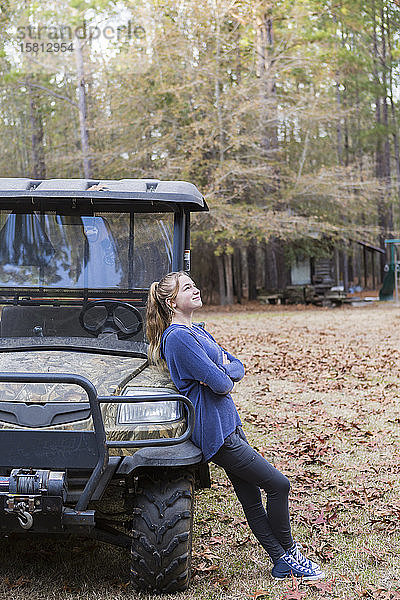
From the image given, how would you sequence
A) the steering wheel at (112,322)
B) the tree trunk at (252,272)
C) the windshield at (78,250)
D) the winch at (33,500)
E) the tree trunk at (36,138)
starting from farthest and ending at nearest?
the tree trunk at (252,272)
the tree trunk at (36,138)
the windshield at (78,250)
the steering wheel at (112,322)
the winch at (33,500)

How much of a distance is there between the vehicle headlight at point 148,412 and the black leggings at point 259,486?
313 mm

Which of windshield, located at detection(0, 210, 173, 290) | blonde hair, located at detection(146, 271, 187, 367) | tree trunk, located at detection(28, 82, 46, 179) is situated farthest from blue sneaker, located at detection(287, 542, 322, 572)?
tree trunk, located at detection(28, 82, 46, 179)

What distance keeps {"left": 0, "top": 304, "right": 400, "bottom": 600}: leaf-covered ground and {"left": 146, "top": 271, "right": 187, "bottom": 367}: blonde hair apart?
1.20m

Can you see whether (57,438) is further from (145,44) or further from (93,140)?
(93,140)

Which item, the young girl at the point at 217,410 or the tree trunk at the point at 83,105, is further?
the tree trunk at the point at 83,105

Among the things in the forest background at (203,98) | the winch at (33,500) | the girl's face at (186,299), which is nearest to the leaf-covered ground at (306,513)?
the winch at (33,500)

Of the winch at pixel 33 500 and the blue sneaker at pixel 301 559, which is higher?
the winch at pixel 33 500

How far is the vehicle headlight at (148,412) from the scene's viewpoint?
336 cm

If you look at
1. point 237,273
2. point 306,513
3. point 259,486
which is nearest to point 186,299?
point 259,486

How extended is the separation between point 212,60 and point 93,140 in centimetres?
562

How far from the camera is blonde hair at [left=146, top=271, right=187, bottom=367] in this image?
150 inches

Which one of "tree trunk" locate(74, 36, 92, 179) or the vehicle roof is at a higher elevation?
"tree trunk" locate(74, 36, 92, 179)

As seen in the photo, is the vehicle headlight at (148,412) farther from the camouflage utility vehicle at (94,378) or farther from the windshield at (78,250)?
the windshield at (78,250)

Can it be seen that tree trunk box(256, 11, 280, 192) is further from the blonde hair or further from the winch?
the winch
